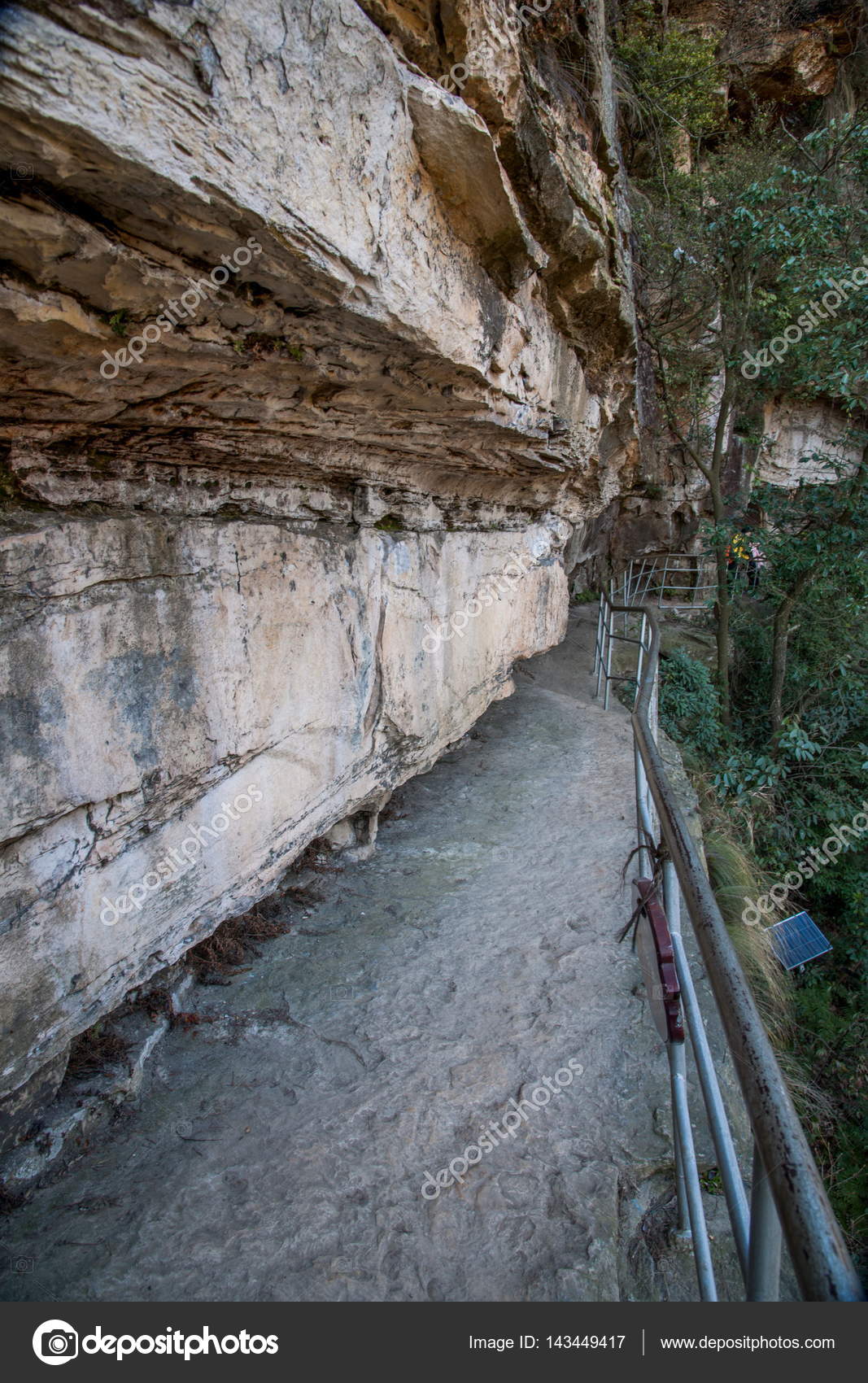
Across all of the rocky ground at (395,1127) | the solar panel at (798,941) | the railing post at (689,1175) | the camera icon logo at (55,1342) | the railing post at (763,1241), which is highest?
the railing post at (763,1241)

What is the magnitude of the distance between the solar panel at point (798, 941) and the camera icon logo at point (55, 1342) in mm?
4799

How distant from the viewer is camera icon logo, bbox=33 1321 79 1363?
1545mm

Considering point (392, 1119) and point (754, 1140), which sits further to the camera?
point (392, 1119)

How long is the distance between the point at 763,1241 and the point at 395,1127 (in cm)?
170

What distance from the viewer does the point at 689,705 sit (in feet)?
26.6

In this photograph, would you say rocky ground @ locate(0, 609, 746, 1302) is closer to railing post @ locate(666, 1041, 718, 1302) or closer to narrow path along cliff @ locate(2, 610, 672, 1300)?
narrow path along cliff @ locate(2, 610, 672, 1300)

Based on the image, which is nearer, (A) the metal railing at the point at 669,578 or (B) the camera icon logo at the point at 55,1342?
(B) the camera icon logo at the point at 55,1342

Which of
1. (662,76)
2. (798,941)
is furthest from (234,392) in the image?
(662,76)

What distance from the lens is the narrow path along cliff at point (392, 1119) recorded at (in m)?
1.89

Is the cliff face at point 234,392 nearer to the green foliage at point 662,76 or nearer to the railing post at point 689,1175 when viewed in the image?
the railing post at point 689,1175

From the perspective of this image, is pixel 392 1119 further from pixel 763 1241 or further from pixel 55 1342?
pixel 763 1241

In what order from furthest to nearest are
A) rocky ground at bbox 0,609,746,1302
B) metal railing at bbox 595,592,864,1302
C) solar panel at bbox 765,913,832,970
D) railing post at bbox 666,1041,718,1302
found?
1. solar panel at bbox 765,913,832,970
2. rocky ground at bbox 0,609,746,1302
3. railing post at bbox 666,1041,718,1302
4. metal railing at bbox 595,592,864,1302

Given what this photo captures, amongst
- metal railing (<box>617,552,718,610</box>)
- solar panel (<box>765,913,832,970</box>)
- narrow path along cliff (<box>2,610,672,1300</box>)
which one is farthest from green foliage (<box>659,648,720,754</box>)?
narrow path along cliff (<box>2,610,672,1300</box>)

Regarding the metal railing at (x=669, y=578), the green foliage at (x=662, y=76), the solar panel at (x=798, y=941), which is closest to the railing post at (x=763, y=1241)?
the solar panel at (x=798, y=941)
